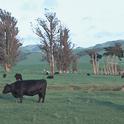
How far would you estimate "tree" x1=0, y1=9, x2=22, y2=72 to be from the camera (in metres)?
78.8

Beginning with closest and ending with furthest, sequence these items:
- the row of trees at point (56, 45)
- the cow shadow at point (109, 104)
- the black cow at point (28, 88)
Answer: the cow shadow at point (109, 104), the black cow at point (28, 88), the row of trees at point (56, 45)

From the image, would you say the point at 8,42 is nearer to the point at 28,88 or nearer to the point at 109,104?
the point at 28,88

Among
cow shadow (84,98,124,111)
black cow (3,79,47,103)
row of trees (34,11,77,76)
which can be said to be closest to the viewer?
cow shadow (84,98,124,111)

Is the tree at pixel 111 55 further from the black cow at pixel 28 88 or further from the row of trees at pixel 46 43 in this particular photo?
the black cow at pixel 28 88

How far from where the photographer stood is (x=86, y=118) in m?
15.5

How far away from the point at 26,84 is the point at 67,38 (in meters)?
61.6

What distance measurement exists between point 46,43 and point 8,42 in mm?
7681

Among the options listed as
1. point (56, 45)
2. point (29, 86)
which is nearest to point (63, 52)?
point (56, 45)

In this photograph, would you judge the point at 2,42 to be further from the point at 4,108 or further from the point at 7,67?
the point at 4,108

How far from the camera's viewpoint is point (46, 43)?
77.1m

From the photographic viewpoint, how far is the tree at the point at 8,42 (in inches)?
3100

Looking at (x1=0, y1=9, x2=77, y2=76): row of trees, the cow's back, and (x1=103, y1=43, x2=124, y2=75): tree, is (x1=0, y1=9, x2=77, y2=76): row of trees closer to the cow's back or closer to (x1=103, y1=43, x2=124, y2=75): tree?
(x1=103, y1=43, x2=124, y2=75): tree

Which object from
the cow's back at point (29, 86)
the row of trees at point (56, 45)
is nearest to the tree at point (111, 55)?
the row of trees at point (56, 45)

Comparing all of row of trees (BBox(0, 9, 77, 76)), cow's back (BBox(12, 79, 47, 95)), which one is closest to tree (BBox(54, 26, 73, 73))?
row of trees (BBox(0, 9, 77, 76))
